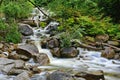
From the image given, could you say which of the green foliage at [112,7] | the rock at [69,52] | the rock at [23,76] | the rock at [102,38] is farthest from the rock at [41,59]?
the green foliage at [112,7]

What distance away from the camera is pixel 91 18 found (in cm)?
1564

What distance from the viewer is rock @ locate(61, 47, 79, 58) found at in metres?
11.8

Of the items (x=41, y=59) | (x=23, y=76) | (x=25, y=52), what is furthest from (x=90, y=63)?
(x=23, y=76)

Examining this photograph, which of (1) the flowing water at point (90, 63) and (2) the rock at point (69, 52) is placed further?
(2) the rock at point (69, 52)

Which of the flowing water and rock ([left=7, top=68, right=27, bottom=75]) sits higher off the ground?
rock ([left=7, top=68, right=27, bottom=75])

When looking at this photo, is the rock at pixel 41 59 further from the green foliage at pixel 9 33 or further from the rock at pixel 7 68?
the green foliage at pixel 9 33

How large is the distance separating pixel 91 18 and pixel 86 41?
2892mm

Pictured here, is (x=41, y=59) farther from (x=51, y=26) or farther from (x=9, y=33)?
(x=51, y=26)

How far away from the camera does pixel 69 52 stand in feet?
39.0

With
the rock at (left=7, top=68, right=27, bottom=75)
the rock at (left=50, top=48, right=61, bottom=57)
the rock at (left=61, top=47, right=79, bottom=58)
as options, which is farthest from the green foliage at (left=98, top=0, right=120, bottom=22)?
the rock at (left=50, top=48, right=61, bottom=57)

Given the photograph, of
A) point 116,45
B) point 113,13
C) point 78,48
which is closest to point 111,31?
point 116,45

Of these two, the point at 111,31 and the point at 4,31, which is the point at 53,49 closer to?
the point at 4,31

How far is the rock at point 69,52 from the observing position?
11836 millimetres

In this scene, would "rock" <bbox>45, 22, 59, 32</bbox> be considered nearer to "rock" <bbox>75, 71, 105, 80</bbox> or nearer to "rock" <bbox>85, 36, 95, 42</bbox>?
"rock" <bbox>85, 36, 95, 42</bbox>
